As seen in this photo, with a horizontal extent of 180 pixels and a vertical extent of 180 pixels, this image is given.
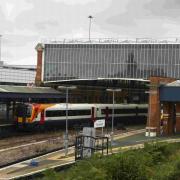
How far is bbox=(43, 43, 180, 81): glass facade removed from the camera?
71.1m

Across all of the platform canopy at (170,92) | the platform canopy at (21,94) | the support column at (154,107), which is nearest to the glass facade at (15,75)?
the platform canopy at (21,94)

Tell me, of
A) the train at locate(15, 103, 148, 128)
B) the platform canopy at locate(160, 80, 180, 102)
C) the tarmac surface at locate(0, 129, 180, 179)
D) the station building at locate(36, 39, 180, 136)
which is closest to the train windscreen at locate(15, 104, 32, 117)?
the train at locate(15, 103, 148, 128)

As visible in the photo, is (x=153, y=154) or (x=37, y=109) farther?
(x=37, y=109)

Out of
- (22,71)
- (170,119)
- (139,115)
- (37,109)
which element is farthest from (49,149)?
(22,71)

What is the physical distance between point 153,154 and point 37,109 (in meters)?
25.8

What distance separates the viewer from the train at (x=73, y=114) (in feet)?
172

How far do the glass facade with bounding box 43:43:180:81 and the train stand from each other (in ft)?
20.0

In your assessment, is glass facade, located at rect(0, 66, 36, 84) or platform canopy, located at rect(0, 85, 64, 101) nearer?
platform canopy, located at rect(0, 85, 64, 101)

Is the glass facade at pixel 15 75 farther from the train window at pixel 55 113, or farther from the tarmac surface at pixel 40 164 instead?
the tarmac surface at pixel 40 164

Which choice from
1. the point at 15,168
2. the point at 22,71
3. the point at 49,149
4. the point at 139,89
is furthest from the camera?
the point at 22,71

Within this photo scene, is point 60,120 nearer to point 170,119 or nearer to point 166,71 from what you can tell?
point 170,119

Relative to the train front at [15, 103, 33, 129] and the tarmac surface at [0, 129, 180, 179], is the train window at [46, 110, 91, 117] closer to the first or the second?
the train front at [15, 103, 33, 129]

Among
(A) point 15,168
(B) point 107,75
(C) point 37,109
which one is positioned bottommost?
(A) point 15,168

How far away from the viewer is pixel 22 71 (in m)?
111
